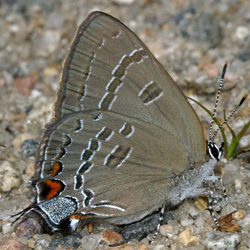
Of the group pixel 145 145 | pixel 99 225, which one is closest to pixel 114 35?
pixel 145 145

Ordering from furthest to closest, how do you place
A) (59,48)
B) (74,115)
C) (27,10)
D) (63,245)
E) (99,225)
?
(27,10) → (59,48) → (99,225) → (63,245) → (74,115)

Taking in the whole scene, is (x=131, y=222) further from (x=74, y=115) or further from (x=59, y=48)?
(x=59, y=48)

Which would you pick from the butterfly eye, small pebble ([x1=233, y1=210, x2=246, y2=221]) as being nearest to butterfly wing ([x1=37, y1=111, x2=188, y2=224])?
the butterfly eye

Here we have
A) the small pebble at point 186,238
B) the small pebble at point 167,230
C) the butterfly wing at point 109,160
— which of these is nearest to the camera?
the butterfly wing at point 109,160

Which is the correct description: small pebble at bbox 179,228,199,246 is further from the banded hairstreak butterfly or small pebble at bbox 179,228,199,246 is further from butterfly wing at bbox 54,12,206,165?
butterfly wing at bbox 54,12,206,165

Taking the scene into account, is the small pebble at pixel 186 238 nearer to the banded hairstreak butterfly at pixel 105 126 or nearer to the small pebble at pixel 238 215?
the small pebble at pixel 238 215

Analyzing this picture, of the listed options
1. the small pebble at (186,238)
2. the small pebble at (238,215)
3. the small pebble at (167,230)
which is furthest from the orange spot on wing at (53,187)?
the small pebble at (238,215)
